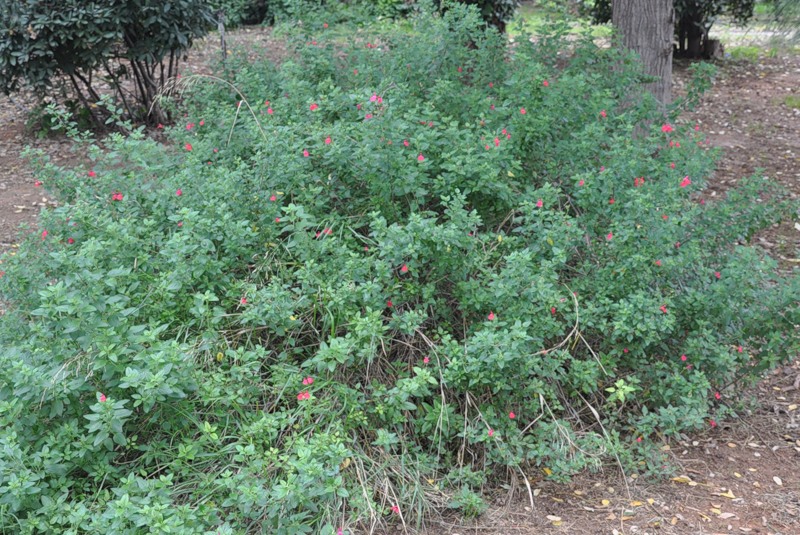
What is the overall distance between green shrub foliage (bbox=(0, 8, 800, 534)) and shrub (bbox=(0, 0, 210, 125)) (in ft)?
7.66

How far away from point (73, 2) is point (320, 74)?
2374mm

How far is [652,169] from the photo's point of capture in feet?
13.6

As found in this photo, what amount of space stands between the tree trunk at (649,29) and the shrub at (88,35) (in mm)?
3445

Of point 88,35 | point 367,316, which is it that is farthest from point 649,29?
point 88,35

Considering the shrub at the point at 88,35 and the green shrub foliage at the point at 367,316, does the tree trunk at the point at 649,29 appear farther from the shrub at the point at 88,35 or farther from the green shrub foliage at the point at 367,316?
the shrub at the point at 88,35

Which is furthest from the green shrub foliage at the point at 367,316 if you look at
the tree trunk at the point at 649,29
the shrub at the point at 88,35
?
the shrub at the point at 88,35

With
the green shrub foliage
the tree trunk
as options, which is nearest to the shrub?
the green shrub foliage

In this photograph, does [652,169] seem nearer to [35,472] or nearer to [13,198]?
[35,472]

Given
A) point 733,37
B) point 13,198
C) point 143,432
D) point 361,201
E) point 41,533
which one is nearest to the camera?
point 41,533

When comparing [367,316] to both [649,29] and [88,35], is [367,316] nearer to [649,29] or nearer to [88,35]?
[649,29]

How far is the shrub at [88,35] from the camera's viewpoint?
626 cm

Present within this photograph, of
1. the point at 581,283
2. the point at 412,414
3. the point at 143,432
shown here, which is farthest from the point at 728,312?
the point at 143,432

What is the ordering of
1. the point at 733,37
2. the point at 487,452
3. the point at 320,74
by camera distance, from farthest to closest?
1. the point at 733,37
2. the point at 320,74
3. the point at 487,452

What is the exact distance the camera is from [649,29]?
5.86 metres
